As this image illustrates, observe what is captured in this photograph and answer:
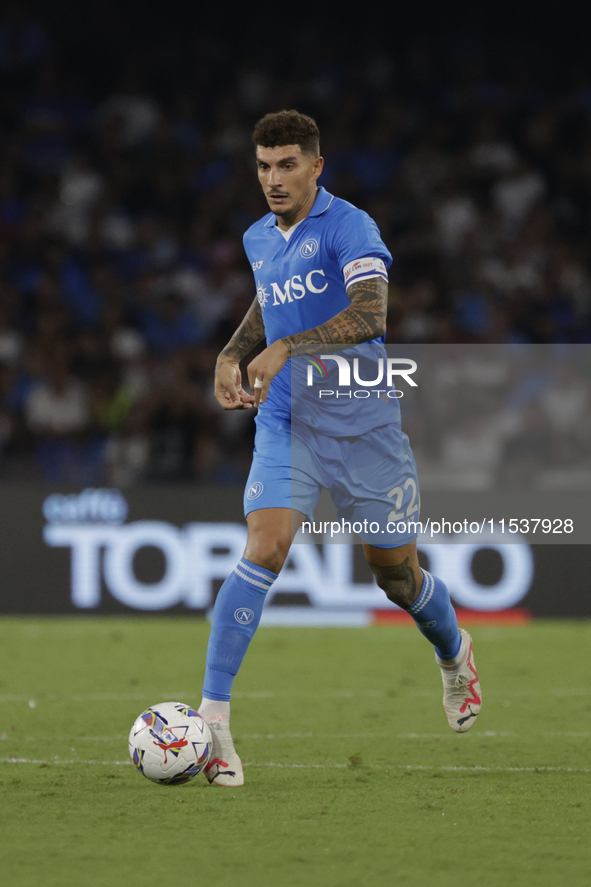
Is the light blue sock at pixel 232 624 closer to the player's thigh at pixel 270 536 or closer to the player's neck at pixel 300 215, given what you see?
the player's thigh at pixel 270 536

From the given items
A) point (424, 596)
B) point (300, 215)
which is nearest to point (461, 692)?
point (424, 596)

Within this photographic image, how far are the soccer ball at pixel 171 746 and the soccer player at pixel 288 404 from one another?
0.10 metres

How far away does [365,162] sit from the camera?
13586mm

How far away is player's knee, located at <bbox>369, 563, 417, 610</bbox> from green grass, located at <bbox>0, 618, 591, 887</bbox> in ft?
2.07

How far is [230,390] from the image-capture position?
14.7ft

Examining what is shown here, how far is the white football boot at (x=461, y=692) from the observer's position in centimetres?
492

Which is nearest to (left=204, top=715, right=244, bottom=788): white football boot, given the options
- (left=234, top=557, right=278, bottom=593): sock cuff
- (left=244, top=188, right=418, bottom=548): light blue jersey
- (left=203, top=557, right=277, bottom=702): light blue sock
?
(left=203, top=557, right=277, bottom=702): light blue sock

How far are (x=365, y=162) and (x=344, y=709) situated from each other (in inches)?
343

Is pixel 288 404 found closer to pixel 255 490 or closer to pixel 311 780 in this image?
pixel 255 490

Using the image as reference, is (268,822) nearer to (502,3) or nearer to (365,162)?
(365,162)

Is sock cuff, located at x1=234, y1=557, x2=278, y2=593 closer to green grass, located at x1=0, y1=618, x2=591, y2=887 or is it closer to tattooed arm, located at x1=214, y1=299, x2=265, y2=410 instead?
tattooed arm, located at x1=214, y1=299, x2=265, y2=410

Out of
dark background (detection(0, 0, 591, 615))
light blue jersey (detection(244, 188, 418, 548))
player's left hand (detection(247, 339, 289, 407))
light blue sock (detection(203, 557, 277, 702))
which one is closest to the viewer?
player's left hand (detection(247, 339, 289, 407))

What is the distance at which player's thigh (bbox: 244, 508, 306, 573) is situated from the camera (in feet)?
14.3

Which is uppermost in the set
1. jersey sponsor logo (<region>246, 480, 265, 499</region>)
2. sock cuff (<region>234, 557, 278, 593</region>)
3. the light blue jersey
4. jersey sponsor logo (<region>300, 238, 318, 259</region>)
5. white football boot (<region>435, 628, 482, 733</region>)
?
jersey sponsor logo (<region>300, 238, 318, 259</region>)
